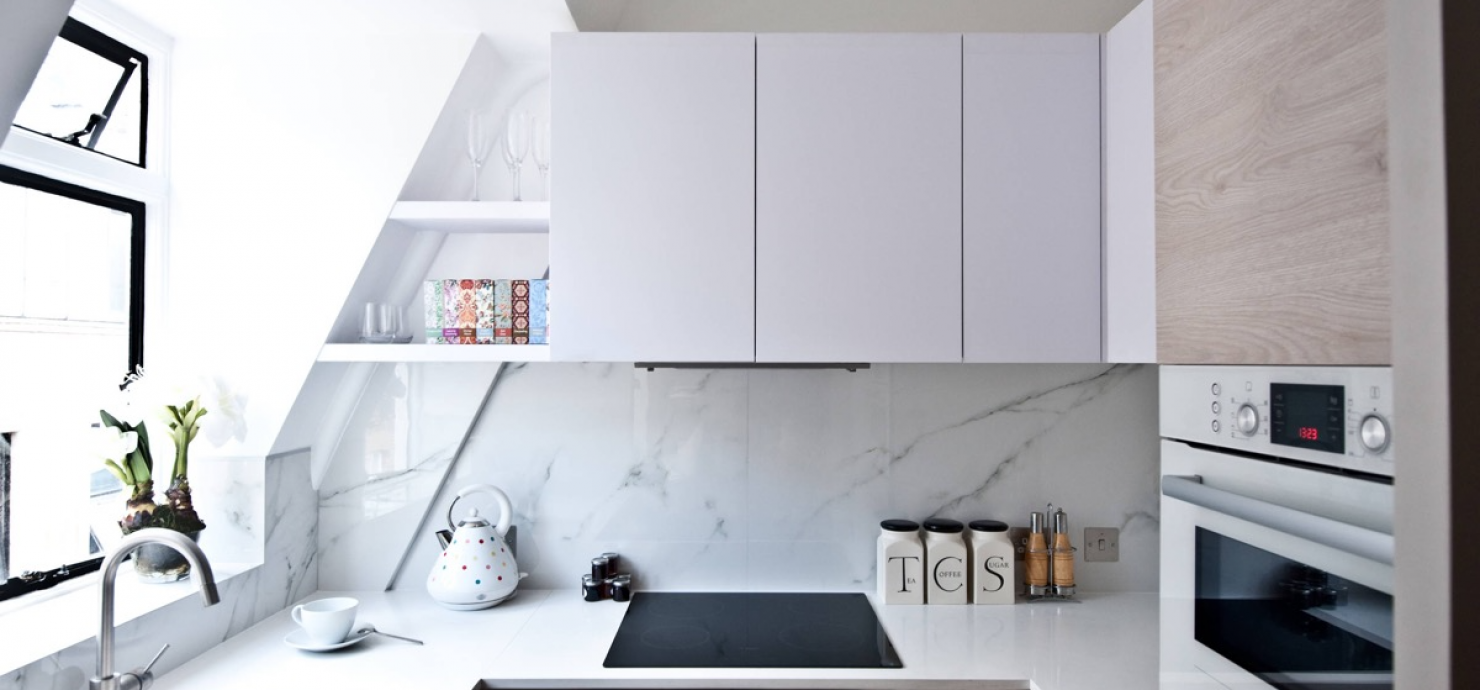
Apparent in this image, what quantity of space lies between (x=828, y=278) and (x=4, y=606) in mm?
1778

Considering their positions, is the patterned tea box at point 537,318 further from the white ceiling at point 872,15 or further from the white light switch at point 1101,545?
the white light switch at point 1101,545

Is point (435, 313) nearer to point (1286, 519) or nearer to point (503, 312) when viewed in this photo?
point (503, 312)

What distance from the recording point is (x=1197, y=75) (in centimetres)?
128

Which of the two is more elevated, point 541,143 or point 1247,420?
Result: point 541,143

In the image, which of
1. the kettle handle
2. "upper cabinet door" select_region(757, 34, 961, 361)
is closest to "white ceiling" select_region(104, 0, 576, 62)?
"upper cabinet door" select_region(757, 34, 961, 361)

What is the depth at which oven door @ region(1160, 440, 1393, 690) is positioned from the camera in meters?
0.87

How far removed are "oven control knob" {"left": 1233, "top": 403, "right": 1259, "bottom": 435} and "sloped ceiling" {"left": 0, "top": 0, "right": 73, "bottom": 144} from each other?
1.61m

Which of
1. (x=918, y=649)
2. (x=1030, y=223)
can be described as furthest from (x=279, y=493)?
(x=1030, y=223)

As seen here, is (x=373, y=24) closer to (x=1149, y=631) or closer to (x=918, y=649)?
(x=918, y=649)

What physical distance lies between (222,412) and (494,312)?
2.19ft

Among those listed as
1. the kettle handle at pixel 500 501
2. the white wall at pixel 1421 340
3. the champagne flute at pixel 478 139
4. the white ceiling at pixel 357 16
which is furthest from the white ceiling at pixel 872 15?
the white wall at pixel 1421 340

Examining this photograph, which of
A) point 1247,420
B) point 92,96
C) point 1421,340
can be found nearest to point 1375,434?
point 1247,420

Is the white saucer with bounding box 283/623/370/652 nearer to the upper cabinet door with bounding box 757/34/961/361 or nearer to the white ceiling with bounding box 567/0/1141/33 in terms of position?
the upper cabinet door with bounding box 757/34/961/361

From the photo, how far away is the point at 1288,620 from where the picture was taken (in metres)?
1.01
